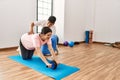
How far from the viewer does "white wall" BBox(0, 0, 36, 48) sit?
362 cm

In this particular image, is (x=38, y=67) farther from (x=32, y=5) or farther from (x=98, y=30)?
(x=98, y=30)

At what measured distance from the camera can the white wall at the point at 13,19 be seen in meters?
3.62

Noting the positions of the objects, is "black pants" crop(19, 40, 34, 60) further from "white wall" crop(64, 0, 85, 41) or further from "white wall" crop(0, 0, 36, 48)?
"white wall" crop(64, 0, 85, 41)

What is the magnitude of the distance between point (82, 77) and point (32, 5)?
9.64 ft

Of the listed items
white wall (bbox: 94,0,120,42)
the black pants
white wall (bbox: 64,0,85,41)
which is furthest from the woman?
white wall (bbox: 94,0,120,42)

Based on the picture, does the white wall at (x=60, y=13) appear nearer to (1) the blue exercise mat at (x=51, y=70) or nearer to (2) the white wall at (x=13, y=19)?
(2) the white wall at (x=13, y=19)

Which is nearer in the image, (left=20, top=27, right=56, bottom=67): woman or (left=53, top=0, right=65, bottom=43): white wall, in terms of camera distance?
(left=20, top=27, right=56, bottom=67): woman

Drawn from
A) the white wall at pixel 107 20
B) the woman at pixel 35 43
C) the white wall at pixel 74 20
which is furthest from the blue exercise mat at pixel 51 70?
the white wall at pixel 107 20

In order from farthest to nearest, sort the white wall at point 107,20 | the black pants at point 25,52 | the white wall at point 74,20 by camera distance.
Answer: the white wall at point 107,20, the white wall at point 74,20, the black pants at point 25,52

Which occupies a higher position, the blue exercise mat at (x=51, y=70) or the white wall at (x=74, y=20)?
the white wall at (x=74, y=20)

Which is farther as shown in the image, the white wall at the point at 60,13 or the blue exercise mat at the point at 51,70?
the white wall at the point at 60,13

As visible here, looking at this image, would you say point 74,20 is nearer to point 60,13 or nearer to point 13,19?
point 60,13

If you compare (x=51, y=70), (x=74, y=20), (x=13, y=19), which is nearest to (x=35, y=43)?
(x=51, y=70)

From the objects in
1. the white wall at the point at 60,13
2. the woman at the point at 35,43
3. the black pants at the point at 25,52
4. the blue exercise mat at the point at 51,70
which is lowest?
the blue exercise mat at the point at 51,70
